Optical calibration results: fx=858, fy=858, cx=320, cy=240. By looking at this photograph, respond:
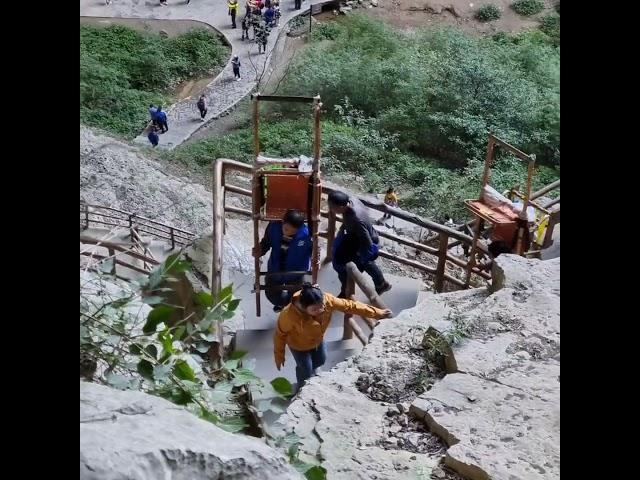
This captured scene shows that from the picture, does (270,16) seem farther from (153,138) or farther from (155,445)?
(155,445)

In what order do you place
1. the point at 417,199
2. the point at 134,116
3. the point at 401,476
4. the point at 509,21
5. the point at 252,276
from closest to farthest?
the point at 401,476, the point at 252,276, the point at 417,199, the point at 134,116, the point at 509,21

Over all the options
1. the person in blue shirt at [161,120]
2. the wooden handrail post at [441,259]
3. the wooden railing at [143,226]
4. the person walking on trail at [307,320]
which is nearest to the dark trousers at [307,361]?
the person walking on trail at [307,320]

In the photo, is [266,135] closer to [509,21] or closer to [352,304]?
[509,21]

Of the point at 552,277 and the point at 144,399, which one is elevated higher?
the point at 144,399

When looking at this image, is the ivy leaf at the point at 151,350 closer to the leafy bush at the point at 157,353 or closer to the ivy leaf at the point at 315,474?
the leafy bush at the point at 157,353

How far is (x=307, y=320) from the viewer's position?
218 inches

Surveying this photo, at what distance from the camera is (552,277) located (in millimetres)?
6426

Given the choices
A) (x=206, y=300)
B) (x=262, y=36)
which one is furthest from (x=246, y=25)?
(x=206, y=300)

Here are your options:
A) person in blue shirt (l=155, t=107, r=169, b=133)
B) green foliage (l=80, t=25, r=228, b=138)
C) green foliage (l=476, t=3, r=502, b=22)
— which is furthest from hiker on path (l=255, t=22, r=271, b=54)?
green foliage (l=476, t=3, r=502, b=22)

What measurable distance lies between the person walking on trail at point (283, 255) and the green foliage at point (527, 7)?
2230 cm

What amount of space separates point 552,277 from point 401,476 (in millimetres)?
2516

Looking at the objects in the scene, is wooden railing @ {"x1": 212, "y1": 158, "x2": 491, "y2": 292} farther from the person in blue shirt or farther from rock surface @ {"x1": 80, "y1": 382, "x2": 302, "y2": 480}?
the person in blue shirt

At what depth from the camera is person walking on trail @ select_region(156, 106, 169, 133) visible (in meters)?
19.1
